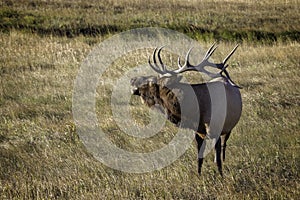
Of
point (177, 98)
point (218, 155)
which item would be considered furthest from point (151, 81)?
point (218, 155)

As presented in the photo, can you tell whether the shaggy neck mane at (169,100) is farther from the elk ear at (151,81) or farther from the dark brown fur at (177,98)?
the elk ear at (151,81)

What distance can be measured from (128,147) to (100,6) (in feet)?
63.4

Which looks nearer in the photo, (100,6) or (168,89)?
(168,89)

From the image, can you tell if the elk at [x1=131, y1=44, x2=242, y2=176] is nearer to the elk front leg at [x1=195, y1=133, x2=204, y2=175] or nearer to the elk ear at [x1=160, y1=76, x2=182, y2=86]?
the elk ear at [x1=160, y1=76, x2=182, y2=86]

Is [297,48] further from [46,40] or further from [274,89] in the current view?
[46,40]

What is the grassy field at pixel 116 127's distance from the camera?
21.6 feet

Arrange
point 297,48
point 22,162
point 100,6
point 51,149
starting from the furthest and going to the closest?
point 100,6 < point 297,48 < point 51,149 < point 22,162

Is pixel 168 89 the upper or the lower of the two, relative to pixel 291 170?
upper

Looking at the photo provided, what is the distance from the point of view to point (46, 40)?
57.4ft

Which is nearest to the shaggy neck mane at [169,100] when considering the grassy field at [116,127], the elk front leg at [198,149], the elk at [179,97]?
the elk at [179,97]

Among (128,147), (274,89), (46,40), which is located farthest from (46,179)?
(46,40)

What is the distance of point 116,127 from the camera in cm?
940

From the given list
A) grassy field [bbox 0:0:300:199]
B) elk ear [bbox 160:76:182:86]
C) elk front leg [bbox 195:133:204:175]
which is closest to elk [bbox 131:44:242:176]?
elk ear [bbox 160:76:182:86]

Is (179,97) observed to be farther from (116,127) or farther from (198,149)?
(116,127)
